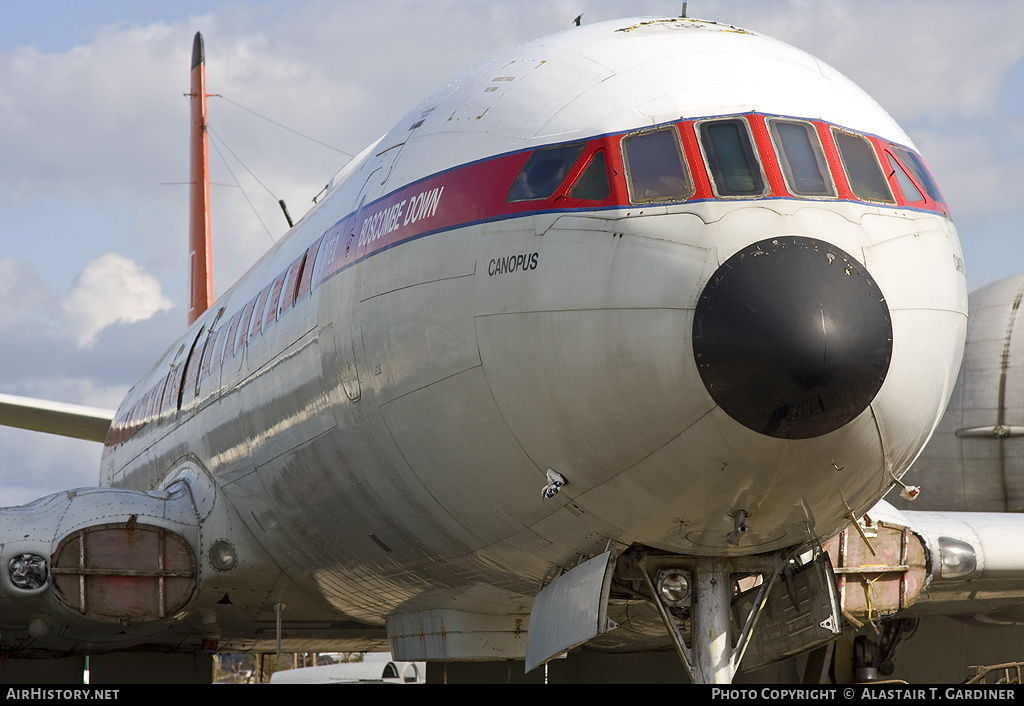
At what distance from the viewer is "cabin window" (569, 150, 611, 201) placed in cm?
586

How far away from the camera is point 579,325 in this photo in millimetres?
5621

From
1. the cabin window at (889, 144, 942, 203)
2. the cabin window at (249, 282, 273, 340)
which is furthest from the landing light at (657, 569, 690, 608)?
the cabin window at (249, 282, 273, 340)

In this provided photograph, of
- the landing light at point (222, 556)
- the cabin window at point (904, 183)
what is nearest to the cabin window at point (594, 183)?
the cabin window at point (904, 183)

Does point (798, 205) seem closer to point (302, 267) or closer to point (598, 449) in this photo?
point (598, 449)

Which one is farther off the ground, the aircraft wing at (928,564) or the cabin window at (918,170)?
the cabin window at (918,170)

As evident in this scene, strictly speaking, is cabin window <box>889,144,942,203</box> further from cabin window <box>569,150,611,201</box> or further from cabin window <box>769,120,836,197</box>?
cabin window <box>569,150,611,201</box>

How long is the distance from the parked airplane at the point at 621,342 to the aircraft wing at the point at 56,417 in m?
11.4

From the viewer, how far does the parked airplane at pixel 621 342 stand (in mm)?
5359

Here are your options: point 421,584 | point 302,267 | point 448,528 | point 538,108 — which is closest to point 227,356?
point 302,267

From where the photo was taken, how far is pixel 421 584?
817 cm

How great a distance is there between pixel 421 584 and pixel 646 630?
196 cm

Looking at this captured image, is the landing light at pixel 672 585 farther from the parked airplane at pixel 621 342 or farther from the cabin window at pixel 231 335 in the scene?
the cabin window at pixel 231 335

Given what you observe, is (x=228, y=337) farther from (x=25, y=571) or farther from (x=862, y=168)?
(x=862, y=168)

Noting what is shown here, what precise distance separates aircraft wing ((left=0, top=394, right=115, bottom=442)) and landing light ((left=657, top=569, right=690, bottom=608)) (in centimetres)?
1448
